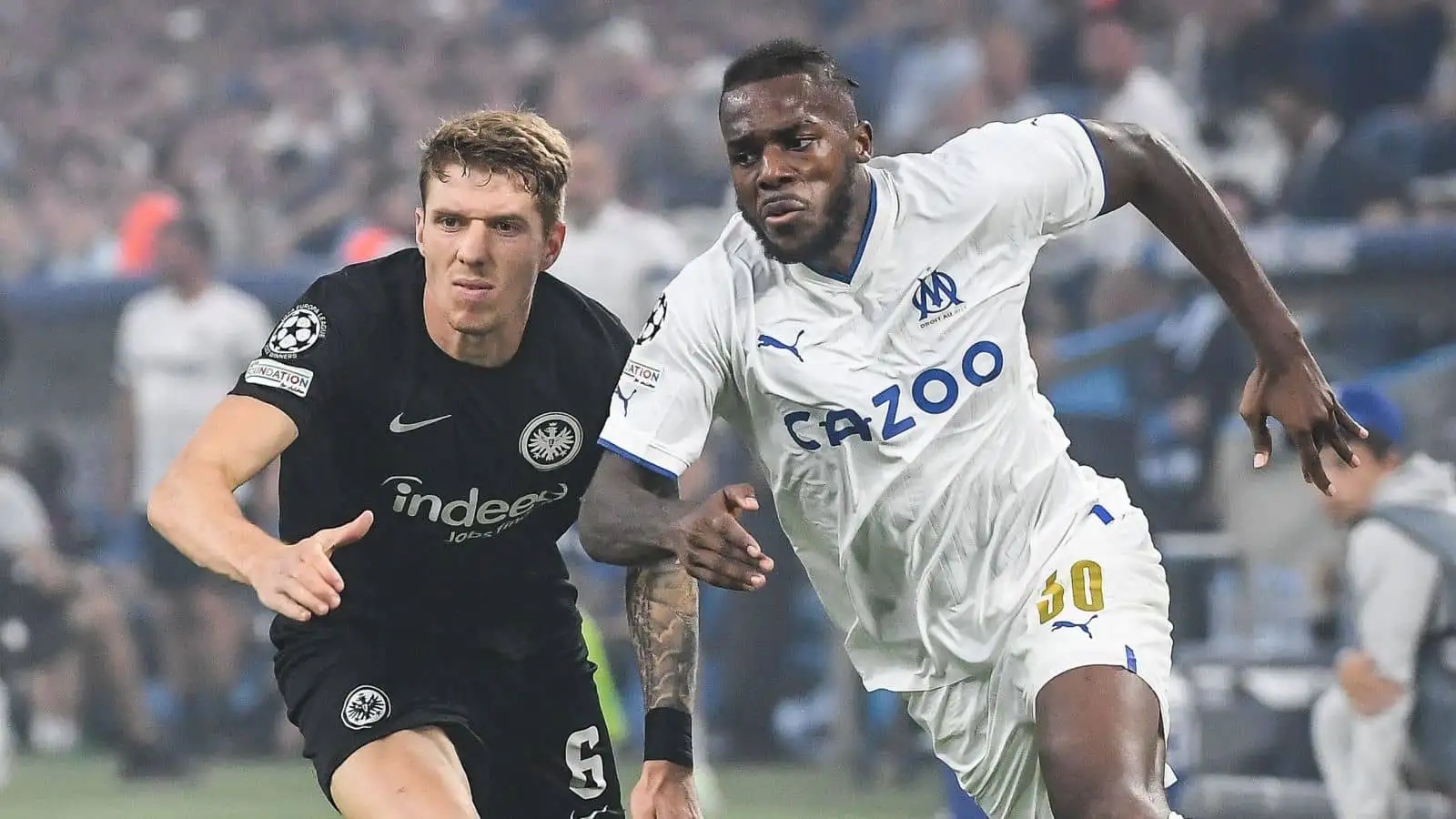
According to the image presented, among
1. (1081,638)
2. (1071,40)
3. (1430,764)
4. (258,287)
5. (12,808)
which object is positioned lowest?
(12,808)

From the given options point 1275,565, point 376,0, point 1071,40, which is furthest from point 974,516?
point 376,0

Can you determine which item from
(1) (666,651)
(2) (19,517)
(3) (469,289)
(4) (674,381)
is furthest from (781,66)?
(2) (19,517)

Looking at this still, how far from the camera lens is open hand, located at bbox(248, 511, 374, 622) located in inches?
127

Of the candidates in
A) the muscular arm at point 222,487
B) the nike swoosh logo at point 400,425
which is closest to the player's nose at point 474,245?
the nike swoosh logo at point 400,425

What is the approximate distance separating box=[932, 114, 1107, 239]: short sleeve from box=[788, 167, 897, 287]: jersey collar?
0.59 ft

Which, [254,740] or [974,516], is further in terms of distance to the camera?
[254,740]

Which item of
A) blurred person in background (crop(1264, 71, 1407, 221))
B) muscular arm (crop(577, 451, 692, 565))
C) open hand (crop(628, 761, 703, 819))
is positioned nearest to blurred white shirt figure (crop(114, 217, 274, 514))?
blurred person in background (crop(1264, 71, 1407, 221))

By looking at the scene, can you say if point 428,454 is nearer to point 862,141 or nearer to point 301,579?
point 301,579

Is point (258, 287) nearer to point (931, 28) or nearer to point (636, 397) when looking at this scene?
point (931, 28)

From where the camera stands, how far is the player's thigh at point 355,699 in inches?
159

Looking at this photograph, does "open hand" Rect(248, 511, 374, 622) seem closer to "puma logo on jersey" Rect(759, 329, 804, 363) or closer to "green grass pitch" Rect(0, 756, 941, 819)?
"puma logo on jersey" Rect(759, 329, 804, 363)

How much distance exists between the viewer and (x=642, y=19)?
1119cm

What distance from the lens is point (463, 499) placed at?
4238mm

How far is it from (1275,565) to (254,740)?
5.51m
